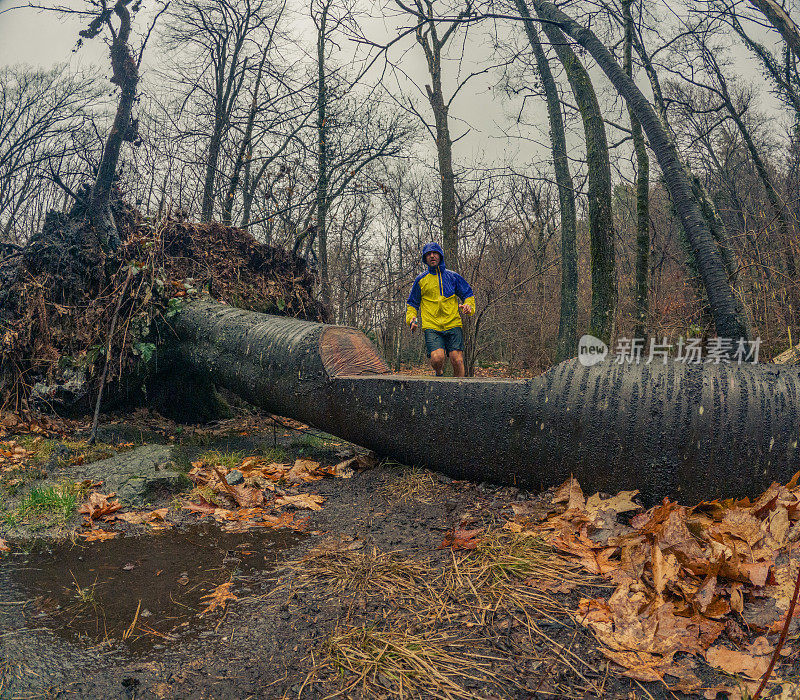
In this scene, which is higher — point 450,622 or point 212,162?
point 212,162

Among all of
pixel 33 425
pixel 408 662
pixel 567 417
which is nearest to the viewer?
pixel 408 662

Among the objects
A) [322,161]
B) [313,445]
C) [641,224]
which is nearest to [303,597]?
[313,445]

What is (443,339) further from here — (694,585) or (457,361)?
(694,585)

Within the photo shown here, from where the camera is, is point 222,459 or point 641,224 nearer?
point 222,459

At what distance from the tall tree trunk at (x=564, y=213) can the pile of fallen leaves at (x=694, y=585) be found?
7517mm

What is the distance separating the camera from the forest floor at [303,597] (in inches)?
53.2

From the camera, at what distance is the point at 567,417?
263 centimetres

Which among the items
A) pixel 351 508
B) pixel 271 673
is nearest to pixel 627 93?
pixel 351 508

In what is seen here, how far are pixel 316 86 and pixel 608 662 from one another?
1247 centimetres

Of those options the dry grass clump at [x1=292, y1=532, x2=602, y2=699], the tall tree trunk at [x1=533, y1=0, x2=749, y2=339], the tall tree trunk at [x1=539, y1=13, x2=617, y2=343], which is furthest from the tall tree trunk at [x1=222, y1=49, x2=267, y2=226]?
the dry grass clump at [x1=292, y1=532, x2=602, y2=699]

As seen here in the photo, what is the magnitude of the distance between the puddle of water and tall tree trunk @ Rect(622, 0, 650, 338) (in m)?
6.42

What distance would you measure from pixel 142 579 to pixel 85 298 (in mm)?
4428

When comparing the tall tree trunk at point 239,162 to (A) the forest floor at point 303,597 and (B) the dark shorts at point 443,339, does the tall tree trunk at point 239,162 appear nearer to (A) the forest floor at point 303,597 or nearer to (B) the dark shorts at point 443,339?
(B) the dark shorts at point 443,339

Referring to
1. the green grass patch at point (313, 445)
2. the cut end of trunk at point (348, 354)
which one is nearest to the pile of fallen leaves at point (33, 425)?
the green grass patch at point (313, 445)
